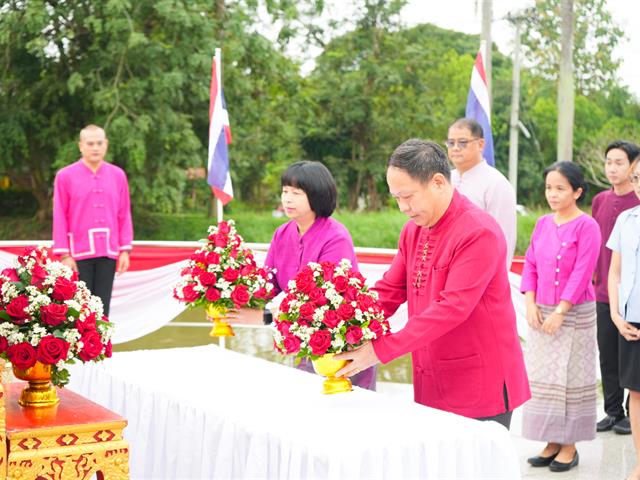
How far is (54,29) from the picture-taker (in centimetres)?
1892

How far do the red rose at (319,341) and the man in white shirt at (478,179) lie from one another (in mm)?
2319

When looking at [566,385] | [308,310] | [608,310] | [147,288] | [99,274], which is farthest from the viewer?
[147,288]

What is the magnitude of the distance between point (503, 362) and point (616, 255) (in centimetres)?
176

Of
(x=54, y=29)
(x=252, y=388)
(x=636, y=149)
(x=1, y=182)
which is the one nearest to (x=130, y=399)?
(x=252, y=388)

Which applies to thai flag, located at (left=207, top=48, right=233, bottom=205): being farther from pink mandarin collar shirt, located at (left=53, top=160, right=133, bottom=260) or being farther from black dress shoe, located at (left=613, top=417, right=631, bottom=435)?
black dress shoe, located at (left=613, top=417, right=631, bottom=435)

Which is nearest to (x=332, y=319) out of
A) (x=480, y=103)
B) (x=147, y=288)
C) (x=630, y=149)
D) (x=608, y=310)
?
(x=630, y=149)

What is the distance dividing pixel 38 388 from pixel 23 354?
0.19 metres

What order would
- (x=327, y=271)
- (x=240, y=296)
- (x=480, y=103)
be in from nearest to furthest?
(x=327, y=271) < (x=240, y=296) < (x=480, y=103)

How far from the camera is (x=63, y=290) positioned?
125 inches

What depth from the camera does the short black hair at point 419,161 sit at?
304 centimetres

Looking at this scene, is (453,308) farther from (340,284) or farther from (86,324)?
(86,324)

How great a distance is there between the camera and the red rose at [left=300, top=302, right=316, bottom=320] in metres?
3.02

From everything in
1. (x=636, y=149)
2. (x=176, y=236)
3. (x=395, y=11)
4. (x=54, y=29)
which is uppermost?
(x=395, y=11)

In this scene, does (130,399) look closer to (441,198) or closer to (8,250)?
(441,198)
